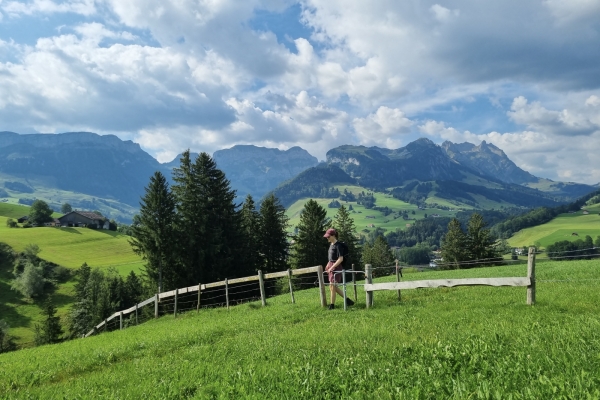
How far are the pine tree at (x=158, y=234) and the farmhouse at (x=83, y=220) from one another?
14584 centimetres

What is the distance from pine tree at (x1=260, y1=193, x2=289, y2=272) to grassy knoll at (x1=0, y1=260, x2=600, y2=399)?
4434 centimetres

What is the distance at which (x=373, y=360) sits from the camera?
20.9 feet

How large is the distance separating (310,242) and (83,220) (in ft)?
491

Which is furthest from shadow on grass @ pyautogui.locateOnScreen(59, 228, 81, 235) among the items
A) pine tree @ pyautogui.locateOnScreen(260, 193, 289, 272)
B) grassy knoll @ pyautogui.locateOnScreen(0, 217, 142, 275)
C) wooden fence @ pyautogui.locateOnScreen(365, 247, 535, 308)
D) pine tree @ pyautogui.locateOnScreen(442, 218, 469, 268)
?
wooden fence @ pyautogui.locateOnScreen(365, 247, 535, 308)

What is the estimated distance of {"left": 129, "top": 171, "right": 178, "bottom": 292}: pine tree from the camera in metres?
41.4

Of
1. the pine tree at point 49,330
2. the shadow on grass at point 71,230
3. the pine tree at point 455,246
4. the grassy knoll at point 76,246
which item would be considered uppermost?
the shadow on grass at point 71,230

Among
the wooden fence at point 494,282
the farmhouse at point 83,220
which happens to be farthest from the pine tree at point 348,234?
the farmhouse at point 83,220

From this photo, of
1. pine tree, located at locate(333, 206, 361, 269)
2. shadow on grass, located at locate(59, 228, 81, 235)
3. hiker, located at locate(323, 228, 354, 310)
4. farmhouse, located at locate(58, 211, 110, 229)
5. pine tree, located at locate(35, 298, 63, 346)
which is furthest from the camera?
farmhouse, located at locate(58, 211, 110, 229)

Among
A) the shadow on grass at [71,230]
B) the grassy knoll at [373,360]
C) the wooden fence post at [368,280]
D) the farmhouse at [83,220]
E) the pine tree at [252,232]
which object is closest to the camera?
the grassy knoll at [373,360]

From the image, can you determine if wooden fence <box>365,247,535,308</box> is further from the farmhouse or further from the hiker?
the farmhouse

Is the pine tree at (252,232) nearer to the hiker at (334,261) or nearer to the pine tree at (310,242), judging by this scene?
the pine tree at (310,242)

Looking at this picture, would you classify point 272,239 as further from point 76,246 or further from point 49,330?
point 76,246

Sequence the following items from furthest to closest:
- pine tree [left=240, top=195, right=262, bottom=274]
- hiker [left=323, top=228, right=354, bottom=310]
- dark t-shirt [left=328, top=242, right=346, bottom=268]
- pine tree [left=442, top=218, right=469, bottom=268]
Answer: pine tree [left=442, top=218, right=469, bottom=268] → pine tree [left=240, top=195, right=262, bottom=274] → dark t-shirt [left=328, top=242, right=346, bottom=268] → hiker [left=323, top=228, right=354, bottom=310]

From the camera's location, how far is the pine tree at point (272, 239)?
56.1 meters
